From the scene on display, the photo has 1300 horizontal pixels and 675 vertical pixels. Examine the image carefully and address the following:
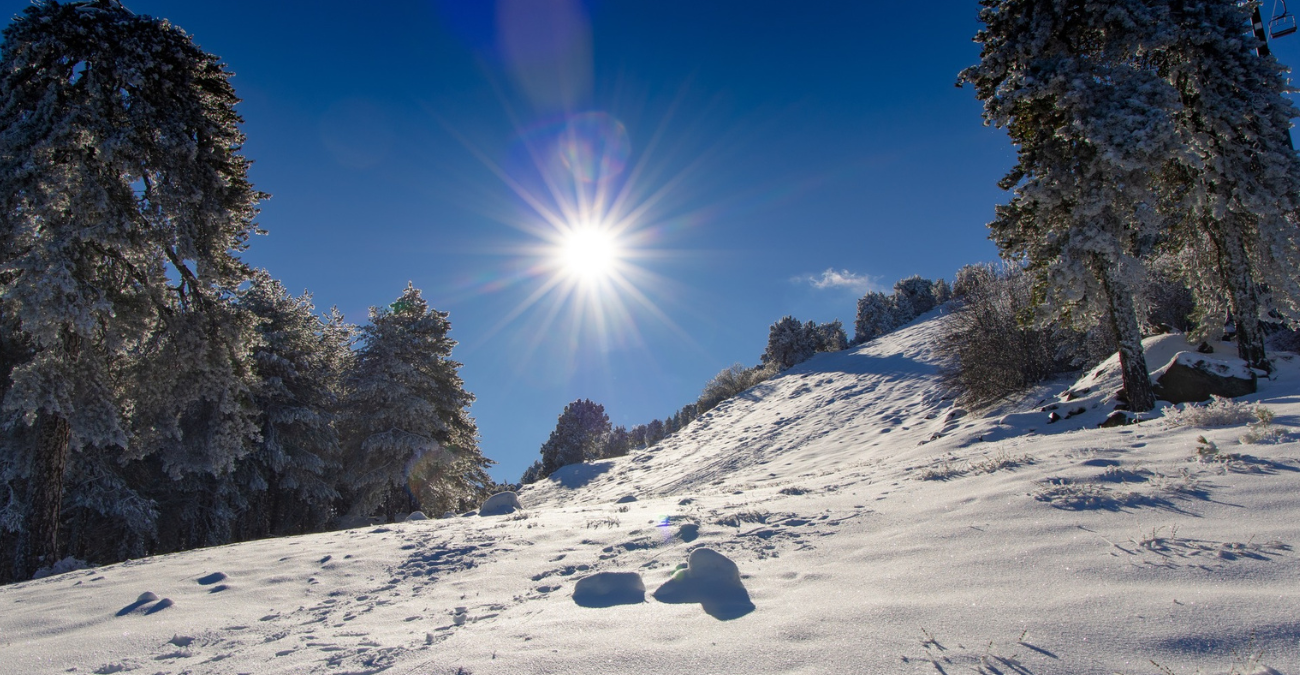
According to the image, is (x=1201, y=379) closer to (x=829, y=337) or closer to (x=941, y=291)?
(x=829, y=337)

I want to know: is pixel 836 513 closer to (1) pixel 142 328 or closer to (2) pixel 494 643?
(2) pixel 494 643

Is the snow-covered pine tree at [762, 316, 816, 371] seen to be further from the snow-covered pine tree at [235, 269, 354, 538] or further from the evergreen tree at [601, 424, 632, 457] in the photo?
the snow-covered pine tree at [235, 269, 354, 538]

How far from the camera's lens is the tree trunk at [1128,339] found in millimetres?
8656

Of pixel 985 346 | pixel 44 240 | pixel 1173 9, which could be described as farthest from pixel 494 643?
pixel 985 346

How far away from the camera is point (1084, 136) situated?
8.70 m

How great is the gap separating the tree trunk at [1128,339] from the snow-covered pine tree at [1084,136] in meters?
0.02

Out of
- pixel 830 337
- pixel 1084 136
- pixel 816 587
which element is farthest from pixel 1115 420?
pixel 830 337

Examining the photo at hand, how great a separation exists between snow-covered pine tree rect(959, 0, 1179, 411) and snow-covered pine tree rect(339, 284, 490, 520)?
58.5 feet

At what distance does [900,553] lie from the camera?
3.95m

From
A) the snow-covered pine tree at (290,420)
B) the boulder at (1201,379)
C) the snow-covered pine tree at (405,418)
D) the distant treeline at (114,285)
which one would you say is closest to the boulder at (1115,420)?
the boulder at (1201,379)

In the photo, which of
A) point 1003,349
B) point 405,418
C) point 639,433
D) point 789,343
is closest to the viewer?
point 1003,349

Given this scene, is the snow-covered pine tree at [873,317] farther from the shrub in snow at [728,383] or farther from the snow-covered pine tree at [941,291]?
the shrub in snow at [728,383]

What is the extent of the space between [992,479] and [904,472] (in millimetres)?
2101

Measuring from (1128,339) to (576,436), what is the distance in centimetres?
3547
